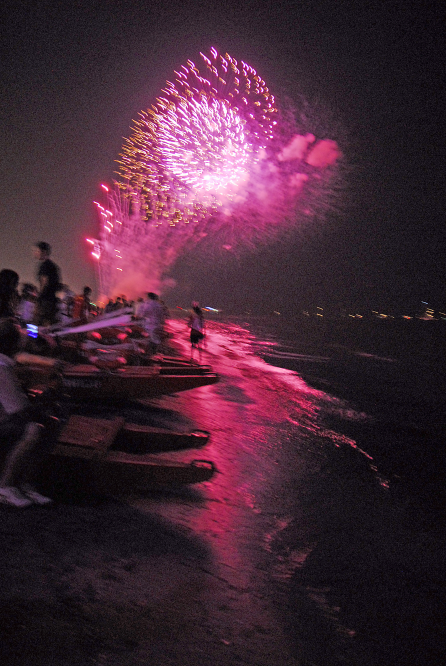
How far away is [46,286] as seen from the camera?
650cm

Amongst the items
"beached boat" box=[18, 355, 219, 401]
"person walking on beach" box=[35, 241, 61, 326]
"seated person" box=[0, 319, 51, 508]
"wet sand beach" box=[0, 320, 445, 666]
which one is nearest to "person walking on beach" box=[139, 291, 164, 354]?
"beached boat" box=[18, 355, 219, 401]

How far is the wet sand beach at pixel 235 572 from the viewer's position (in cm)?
239

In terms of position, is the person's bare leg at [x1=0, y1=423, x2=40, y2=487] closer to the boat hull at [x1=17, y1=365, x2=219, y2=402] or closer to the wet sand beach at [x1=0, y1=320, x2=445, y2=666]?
the wet sand beach at [x1=0, y1=320, x2=445, y2=666]

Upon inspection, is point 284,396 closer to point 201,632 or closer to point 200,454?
point 200,454

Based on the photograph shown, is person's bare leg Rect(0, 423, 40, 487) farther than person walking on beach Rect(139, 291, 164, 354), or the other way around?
person walking on beach Rect(139, 291, 164, 354)

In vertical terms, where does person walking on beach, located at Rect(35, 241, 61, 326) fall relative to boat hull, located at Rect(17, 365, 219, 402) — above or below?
above

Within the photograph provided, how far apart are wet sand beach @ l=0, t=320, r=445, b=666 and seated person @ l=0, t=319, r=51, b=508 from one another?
18 cm

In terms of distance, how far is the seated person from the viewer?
3.13 m

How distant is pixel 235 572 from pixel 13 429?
215 cm

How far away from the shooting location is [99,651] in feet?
7.20

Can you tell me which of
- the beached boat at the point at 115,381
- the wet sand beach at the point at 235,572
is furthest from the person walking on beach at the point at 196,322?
the wet sand beach at the point at 235,572

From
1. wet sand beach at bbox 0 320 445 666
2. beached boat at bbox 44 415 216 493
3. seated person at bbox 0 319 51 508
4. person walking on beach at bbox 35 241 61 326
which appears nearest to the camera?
wet sand beach at bbox 0 320 445 666

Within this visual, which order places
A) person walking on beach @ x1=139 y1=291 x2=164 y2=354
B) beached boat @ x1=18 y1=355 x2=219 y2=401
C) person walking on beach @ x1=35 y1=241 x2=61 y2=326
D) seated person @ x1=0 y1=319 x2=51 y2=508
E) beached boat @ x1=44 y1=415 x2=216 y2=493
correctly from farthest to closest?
person walking on beach @ x1=139 y1=291 x2=164 y2=354
person walking on beach @ x1=35 y1=241 x2=61 y2=326
beached boat @ x1=18 y1=355 x2=219 y2=401
beached boat @ x1=44 y1=415 x2=216 y2=493
seated person @ x1=0 y1=319 x2=51 y2=508

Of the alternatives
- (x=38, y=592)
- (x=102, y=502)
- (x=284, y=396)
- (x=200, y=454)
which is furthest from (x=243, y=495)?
(x=284, y=396)
